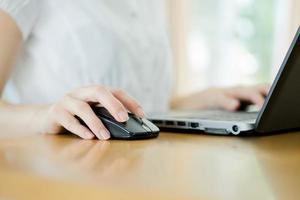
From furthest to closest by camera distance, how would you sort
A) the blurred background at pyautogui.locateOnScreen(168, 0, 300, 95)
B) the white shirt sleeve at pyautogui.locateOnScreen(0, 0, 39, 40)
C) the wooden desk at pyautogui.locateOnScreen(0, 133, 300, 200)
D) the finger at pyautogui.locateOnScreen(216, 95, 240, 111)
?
the blurred background at pyautogui.locateOnScreen(168, 0, 300, 95)
the finger at pyautogui.locateOnScreen(216, 95, 240, 111)
the white shirt sleeve at pyautogui.locateOnScreen(0, 0, 39, 40)
the wooden desk at pyautogui.locateOnScreen(0, 133, 300, 200)

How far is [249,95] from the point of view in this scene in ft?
3.70

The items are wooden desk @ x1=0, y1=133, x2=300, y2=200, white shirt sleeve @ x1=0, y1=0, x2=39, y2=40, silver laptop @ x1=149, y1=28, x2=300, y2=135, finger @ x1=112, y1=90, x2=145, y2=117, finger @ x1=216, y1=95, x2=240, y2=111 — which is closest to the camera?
wooden desk @ x1=0, y1=133, x2=300, y2=200

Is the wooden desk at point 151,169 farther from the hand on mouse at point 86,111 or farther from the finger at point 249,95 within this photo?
the finger at point 249,95

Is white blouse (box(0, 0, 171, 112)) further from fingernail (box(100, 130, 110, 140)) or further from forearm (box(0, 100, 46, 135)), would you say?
fingernail (box(100, 130, 110, 140))

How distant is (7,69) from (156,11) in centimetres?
54

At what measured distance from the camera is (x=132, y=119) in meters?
0.78

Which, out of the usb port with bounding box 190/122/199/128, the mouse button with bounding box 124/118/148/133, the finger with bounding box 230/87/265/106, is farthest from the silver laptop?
the finger with bounding box 230/87/265/106

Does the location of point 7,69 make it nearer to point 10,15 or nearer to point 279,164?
point 10,15

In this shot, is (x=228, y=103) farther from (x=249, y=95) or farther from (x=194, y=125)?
(x=194, y=125)

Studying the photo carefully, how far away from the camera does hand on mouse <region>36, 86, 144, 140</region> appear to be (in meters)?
0.76

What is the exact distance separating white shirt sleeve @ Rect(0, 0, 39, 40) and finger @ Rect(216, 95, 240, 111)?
427mm

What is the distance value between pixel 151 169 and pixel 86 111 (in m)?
0.25

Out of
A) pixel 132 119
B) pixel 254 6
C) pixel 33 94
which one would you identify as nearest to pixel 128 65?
pixel 33 94

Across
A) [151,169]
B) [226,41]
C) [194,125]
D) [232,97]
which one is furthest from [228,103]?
[226,41]
